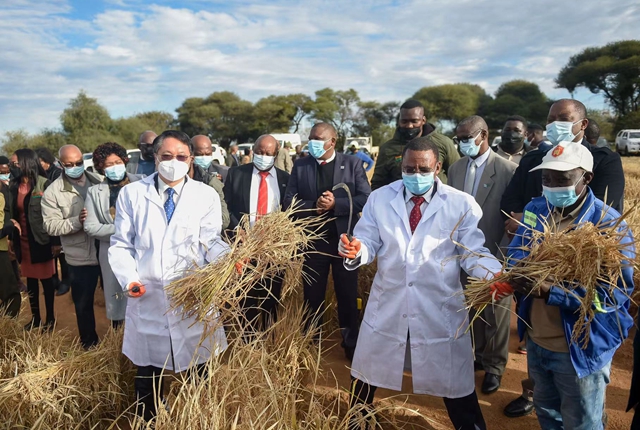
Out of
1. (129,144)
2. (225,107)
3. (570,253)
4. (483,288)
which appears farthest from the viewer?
(225,107)

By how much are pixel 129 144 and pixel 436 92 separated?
40.3 meters

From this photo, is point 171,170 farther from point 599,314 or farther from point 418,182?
point 599,314

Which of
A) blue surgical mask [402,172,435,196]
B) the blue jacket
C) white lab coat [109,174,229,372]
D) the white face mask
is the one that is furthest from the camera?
the white face mask

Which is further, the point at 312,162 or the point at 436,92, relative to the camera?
the point at 436,92

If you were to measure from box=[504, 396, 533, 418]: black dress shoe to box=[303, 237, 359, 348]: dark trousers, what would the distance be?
4.53 feet

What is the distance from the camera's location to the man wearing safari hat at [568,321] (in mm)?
2049

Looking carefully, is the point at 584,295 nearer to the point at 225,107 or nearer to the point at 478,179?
the point at 478,179

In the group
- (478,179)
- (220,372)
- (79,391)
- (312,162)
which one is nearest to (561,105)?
(478,179)

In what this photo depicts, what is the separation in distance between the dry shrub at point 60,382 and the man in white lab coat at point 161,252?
31cm

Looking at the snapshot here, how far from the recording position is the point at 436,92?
61719mm

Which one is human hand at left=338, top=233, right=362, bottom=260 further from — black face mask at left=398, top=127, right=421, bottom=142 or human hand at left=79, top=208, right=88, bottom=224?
human hand at left=79, top=208, right=88, bottom=224

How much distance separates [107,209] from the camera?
3.84 meters

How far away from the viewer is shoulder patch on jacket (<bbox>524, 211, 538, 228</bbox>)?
7.66 ft

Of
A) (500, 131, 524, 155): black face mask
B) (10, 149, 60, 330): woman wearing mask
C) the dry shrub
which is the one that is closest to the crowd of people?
the dry shrub
